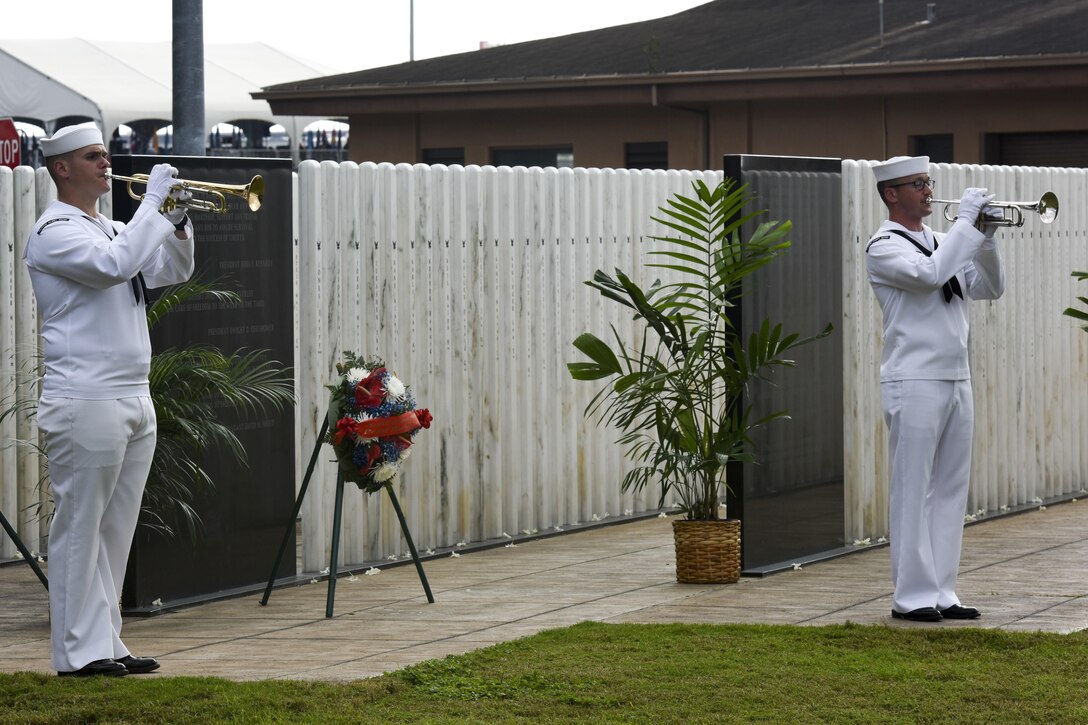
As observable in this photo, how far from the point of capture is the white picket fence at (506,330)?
947cm

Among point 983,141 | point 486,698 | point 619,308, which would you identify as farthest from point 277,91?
point 486,698

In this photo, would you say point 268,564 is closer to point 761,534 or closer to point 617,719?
point 761,534

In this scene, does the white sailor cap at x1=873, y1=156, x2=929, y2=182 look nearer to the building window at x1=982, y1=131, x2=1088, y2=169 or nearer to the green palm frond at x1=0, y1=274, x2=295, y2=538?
the green palm frond at x1=0, y1=274, x2=295, y2=538

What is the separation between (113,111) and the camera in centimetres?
3206

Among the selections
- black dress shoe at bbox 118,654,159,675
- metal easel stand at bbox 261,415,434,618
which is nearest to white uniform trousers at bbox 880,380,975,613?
metal easel stand at bbox 261,415,434,618

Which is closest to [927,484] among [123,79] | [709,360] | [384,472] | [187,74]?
[709,360]

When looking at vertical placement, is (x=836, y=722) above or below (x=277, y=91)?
below

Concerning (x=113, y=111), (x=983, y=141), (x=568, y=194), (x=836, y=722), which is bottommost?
(x=836, y=722)

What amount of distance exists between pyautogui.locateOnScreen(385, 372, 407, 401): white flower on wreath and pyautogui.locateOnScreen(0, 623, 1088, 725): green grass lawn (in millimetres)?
1473

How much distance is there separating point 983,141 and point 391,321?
432 inches

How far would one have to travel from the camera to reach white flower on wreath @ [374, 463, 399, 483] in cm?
818

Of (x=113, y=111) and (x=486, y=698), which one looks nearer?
(x=486, y=698)

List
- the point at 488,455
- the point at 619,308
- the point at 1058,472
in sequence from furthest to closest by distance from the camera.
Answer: the point at 1058,472 → the point at 619,308 → the point at 488,455

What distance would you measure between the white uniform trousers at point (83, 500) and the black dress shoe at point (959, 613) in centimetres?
342
